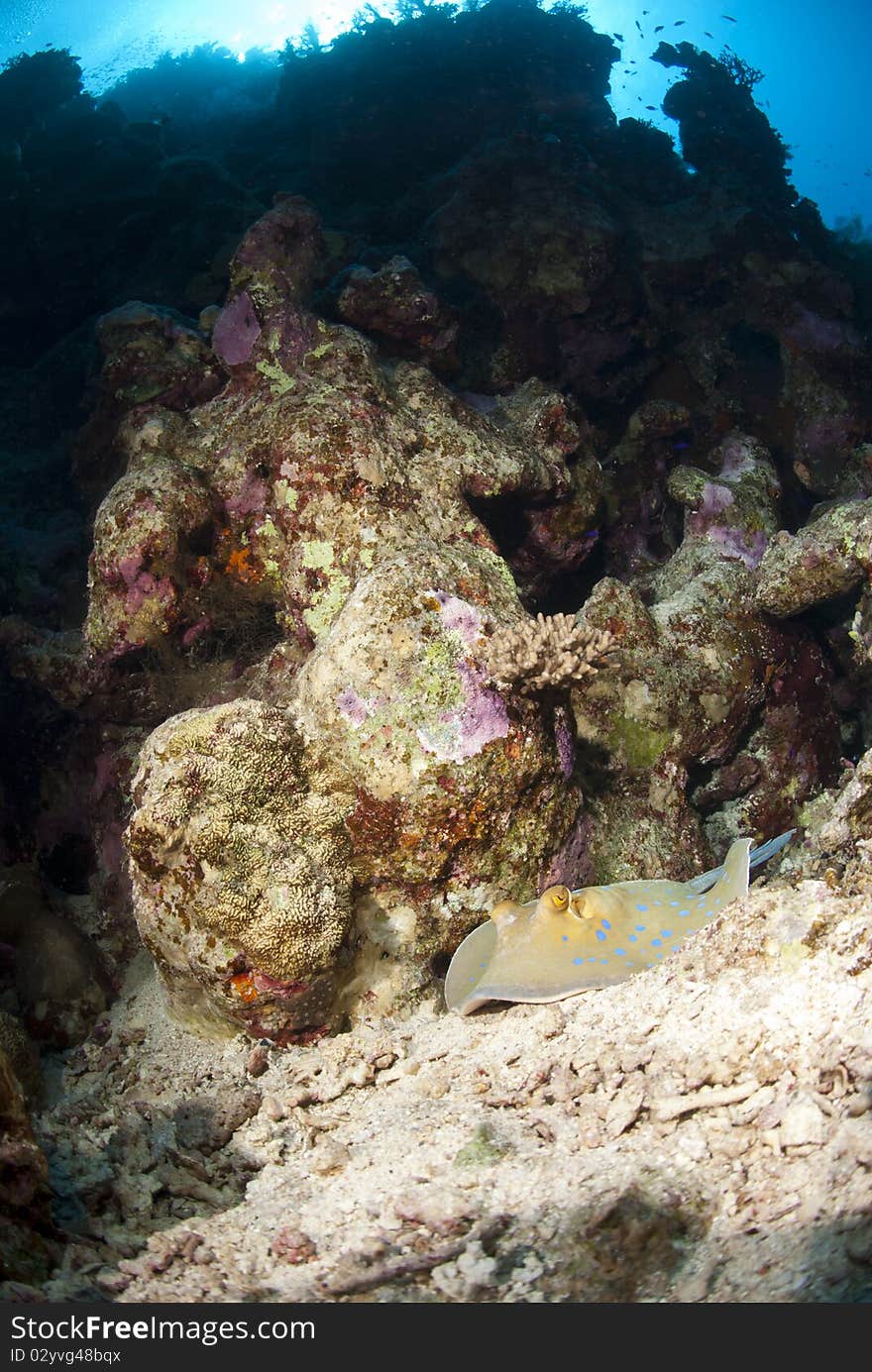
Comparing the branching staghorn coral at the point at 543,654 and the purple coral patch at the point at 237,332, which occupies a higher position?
the purple coral patch at the point at 237,332

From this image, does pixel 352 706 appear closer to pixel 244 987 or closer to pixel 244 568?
pixel 244 987

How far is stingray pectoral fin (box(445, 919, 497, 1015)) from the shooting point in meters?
3.29

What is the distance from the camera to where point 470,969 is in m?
3.37

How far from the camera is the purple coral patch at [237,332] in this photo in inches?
233

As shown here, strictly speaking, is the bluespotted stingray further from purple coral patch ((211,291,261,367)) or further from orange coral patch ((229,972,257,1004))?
purple coral patch ((211,291,261,367))

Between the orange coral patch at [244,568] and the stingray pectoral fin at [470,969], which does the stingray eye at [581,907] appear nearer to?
the stingray pectoral fin at [470,969]

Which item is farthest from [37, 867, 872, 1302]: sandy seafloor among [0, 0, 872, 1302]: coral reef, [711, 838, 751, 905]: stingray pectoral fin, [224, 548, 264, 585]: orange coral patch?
[224, 548, 264, 585]: orange coral patch

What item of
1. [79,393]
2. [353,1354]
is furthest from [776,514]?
[79,393]

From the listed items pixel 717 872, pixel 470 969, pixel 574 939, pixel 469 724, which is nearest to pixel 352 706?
pixel 469 724

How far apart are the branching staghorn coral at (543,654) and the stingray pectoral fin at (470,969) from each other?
4.09ft

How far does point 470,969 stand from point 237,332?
543 cm

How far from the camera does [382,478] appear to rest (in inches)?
190

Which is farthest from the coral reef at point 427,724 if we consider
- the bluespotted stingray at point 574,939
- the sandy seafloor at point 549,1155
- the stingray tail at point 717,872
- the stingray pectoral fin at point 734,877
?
the stingray tail at point 717,872

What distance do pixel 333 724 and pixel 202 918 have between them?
1.16 m
